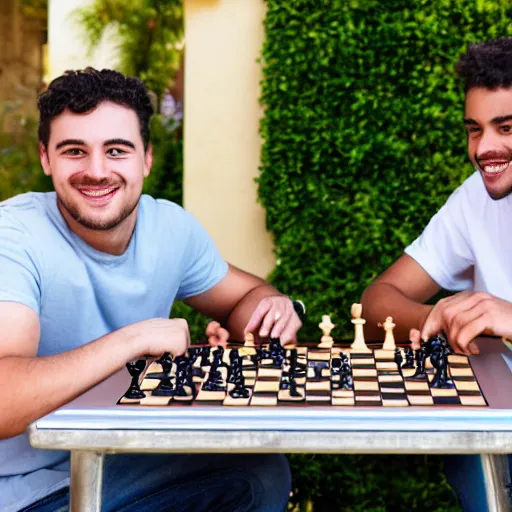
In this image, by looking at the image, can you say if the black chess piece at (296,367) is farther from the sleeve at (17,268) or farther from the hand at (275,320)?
the sleeve at (17,268)

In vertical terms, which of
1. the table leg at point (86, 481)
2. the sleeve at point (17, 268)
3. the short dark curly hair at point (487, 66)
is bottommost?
the table leg at point (86, 481)

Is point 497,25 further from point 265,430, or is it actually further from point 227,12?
point 265,430

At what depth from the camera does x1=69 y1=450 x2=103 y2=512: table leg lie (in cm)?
177

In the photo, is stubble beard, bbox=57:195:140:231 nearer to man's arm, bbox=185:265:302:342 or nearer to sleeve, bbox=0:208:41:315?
sleeve, bbox=0:208:41:315

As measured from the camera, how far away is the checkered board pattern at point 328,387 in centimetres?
191

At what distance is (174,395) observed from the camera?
1.98 meters

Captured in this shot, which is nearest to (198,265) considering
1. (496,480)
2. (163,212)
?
(163,212)

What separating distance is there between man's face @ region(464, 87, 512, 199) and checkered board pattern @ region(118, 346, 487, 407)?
0.94 metres

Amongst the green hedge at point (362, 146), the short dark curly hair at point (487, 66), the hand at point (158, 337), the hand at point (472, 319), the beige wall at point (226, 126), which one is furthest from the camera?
the beige wall at point (226, 126)

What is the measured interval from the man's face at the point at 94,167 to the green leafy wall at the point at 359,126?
184 cm

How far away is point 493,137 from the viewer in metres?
3.10

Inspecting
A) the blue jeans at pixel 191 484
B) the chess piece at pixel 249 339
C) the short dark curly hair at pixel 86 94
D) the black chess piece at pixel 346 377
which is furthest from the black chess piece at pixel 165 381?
the short dark curly hair at pixel 86 94

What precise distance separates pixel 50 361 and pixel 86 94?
1.05 meters

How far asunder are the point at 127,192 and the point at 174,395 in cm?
107
